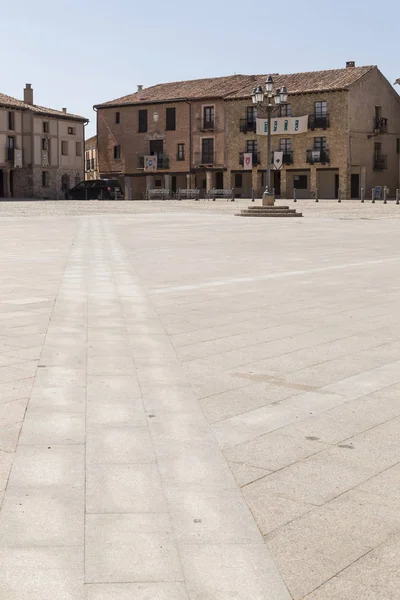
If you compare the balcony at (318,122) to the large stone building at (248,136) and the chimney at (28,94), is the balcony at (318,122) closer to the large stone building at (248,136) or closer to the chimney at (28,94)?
the large stone building at (248,136)

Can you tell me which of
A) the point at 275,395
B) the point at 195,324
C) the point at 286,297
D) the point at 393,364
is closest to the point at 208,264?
the point at 286,297

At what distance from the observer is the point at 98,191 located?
55.8 meters

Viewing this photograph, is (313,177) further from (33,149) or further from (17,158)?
(17,158)

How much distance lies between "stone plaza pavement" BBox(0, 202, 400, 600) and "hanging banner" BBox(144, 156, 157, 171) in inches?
2235

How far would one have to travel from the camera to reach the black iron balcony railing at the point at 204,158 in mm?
63312

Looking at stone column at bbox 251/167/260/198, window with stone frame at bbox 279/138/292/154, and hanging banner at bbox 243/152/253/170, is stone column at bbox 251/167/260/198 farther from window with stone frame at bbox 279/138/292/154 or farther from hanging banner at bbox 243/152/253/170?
window with stone frame at bbox 279/138/292/154

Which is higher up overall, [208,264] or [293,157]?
[293,157]

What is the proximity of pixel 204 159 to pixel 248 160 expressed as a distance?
13.9ft

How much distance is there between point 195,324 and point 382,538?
14.8ft

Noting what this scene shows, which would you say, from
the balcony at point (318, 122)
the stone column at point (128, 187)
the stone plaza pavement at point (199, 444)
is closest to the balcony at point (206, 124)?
the stone column at point (128, 187)

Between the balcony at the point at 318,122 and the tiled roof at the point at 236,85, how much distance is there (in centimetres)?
181

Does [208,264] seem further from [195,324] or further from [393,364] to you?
[393,364]

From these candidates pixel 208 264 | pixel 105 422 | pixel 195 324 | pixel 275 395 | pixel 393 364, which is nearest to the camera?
pixel 105 422

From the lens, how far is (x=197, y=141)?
63844 millimetres
